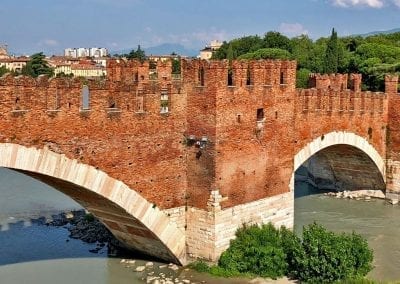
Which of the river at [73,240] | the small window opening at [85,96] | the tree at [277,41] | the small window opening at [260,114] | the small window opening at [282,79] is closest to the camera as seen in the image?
the small window opening at [85,96]

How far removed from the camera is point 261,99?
15.4m

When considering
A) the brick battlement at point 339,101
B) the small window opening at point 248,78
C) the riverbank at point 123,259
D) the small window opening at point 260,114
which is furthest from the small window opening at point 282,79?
the riverbank at point 123,259

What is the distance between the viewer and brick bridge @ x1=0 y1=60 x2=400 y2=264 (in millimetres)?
11766

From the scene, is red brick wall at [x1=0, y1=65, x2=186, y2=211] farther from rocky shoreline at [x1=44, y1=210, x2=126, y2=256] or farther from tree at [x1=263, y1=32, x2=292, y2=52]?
tree at [x1=263, y1=32, x2=292, y2=52]

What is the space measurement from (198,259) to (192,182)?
6.09ft

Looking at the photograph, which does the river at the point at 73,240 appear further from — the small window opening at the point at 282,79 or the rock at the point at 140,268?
the small window opening at the point at 282,79

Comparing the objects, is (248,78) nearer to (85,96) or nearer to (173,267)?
(85,96)

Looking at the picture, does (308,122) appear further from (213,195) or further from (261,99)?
(213,195)

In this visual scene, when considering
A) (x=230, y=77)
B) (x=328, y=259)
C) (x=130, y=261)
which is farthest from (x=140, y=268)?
(x=230, y=77)

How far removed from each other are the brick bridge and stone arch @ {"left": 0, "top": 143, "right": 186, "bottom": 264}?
25 millimetres

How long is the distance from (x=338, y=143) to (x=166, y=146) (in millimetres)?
8678

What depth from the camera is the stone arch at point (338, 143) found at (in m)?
18.5

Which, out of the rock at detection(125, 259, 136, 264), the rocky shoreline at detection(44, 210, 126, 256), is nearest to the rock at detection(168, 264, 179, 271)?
the rock at detection(125, 259, 136, 264)

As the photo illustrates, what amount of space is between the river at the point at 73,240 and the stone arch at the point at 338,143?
1.74 metres
